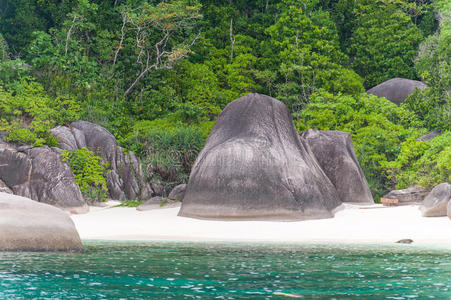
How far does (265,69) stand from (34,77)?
1414 cm

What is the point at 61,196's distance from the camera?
19.2 m

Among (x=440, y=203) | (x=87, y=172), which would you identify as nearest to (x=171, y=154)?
(x=87, y=172)

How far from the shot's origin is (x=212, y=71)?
35219 millimetres

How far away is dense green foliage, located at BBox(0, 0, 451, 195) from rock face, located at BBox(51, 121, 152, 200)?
0.75 m

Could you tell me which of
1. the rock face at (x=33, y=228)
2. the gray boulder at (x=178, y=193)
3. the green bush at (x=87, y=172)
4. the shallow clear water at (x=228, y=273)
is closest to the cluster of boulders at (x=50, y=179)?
the green bush at (x=87, y=172)

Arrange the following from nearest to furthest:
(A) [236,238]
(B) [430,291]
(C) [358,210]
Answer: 1. (B) [430,291]
2. (A) [236,238]
3. (C) [358,210]

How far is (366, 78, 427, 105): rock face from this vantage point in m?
33.3

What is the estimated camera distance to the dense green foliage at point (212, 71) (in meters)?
23.0

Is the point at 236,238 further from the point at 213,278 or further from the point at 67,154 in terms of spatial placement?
the point at 67,154

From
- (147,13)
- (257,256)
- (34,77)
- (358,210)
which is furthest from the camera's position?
(147,13)

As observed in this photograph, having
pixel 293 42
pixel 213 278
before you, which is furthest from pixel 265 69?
pixel 213 278

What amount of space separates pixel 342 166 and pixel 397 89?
52.1 ft

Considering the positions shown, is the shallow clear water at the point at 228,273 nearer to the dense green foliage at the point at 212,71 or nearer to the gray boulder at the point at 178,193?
the gray boulder at the point at 178,193

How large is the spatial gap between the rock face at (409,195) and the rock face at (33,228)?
40.2ft
